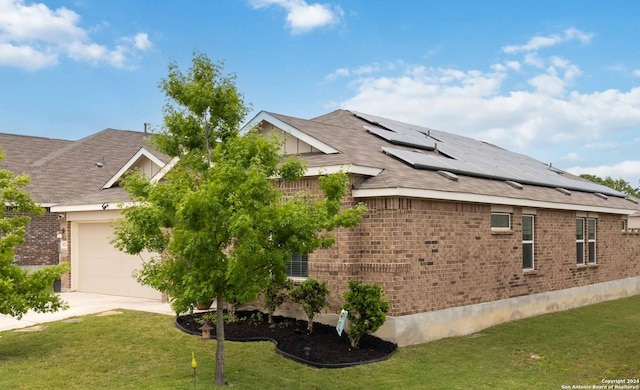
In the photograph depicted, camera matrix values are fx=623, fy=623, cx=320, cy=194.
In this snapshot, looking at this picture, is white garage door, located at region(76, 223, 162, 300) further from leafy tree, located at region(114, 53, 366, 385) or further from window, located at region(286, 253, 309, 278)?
leafy tree, located at region(114, 53, 366, 385)

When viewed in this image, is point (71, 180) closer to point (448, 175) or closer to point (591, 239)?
point (448, 175)

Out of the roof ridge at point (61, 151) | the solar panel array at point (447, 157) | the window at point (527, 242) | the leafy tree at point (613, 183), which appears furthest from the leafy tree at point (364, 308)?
the leafy tree at point (613, 183)

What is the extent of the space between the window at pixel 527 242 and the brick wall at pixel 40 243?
16.7 m

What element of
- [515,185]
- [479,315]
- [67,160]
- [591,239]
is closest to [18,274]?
[479,315]

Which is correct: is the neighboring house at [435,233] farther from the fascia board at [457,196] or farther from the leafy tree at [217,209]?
the leafy tree at [217,209]

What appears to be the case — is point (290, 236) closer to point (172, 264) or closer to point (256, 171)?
point (256, 171)

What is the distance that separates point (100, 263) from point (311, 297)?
10211mm

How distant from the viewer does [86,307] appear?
16359mm

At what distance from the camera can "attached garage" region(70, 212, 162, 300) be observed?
61.9ft

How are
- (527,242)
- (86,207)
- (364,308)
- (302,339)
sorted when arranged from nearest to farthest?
(364,308)
(302,339)
(527,242)
(86,207)

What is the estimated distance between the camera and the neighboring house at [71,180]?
65.7ft

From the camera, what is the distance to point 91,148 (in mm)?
28922

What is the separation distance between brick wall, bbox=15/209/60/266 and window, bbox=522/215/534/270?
54.8ft

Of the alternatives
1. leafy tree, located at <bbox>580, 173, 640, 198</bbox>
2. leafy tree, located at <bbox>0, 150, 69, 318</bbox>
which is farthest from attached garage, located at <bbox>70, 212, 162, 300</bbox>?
leafy tree, located at <bbox>580, 173, 640, 198</bbox>
